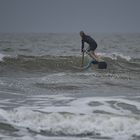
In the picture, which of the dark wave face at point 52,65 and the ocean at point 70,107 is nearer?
the ocean at point 70,107

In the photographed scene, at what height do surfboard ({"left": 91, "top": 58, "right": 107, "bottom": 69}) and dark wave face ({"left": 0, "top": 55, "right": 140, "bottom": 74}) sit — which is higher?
surfboard ({"left": 91, "top": 58, "right": 107, "bottom": 69})

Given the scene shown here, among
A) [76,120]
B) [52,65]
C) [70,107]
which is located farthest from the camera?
[52,65]

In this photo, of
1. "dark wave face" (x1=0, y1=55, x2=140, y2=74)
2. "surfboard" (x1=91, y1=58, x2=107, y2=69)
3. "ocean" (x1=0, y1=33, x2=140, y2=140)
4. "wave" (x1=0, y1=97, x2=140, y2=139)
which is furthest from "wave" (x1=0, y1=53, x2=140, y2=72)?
"wave" (x1=0, y1=97, x2=140, y2=139)

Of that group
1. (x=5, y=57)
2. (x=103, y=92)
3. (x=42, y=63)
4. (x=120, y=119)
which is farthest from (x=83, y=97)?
(x=5, y=57)

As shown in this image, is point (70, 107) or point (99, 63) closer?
point (70, 107)

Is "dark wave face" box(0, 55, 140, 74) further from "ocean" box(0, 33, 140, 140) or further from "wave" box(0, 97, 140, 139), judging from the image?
"wave" box(0, 97, 140, 139)

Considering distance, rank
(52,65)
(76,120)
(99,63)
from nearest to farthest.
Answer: (76,120), (99,63), (52,65)

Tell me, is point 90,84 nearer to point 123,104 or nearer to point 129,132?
point 123,104

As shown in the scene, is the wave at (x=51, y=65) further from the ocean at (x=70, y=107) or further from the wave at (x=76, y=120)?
the wave at (x=76, y=120)

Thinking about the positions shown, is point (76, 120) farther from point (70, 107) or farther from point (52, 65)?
point (52, 65)

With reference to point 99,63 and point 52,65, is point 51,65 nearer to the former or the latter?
point 52,65

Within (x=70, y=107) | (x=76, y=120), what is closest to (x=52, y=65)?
(x=70, y=107)

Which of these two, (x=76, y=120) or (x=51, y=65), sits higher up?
(x=76, y=120)

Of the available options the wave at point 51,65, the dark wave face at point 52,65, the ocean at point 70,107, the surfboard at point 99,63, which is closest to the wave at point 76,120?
the ocean at point 70,107
